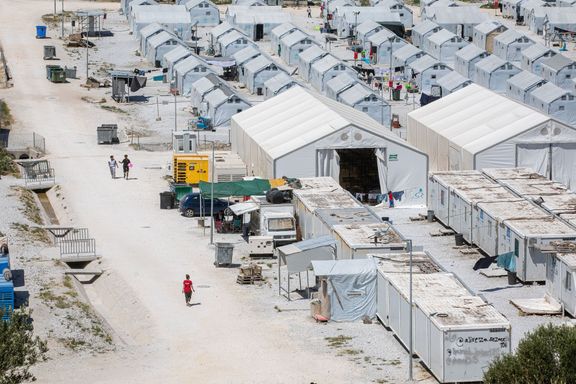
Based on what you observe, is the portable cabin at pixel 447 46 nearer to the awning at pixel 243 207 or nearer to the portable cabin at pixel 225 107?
the portable cabin at pixel 225 107

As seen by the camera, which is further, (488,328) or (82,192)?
(82,192)

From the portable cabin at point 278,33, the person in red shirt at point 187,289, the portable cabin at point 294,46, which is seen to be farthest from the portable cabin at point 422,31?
the person in red shirt at point 187,289

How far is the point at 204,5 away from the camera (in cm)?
11725

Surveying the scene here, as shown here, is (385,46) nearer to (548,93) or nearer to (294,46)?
(294,46)

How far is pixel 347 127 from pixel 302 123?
367cm

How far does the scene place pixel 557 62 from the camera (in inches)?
3669

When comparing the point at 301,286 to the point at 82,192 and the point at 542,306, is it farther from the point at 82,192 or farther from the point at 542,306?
the point at 82,192

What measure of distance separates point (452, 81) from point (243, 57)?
1514 centimetres

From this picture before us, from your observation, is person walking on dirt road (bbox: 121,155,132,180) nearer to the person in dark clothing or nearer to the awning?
the person in dark clothing

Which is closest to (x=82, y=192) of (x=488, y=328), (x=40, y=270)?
(x=40, y=270)

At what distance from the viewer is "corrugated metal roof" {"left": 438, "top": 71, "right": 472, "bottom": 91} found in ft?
282

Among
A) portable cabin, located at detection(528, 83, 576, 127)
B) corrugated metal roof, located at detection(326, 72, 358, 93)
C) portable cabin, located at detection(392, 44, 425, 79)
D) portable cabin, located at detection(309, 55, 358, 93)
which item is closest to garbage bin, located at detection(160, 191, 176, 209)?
corrugated metal roof, located at detection(326, 72, 358, 93)

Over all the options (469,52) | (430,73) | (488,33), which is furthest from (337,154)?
(488,33)

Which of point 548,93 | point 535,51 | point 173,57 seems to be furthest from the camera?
point 535,51
